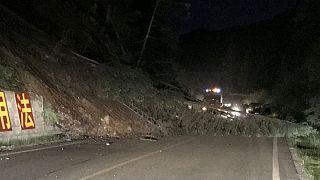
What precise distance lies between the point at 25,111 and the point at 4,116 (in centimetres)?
142

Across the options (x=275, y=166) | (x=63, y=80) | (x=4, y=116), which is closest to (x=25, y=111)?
(x=4, y=116)

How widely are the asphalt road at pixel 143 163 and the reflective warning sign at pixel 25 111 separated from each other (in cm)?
177

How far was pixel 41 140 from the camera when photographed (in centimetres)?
1753

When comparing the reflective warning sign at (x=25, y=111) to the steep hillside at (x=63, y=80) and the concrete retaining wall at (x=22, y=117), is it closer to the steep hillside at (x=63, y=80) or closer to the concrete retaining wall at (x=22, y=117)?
the concrete retaining wall at (x=22, y=117)

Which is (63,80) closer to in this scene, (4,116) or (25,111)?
(25,111)

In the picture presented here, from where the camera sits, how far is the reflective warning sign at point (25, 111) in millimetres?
17094

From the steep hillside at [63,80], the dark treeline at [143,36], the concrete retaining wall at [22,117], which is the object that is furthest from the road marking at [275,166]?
the dark treeline at [143,36]

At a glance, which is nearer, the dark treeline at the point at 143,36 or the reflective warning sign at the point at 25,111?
the reflective warning sign at the point at 25,111

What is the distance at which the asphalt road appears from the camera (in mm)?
10375

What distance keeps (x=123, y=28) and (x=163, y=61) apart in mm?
4238

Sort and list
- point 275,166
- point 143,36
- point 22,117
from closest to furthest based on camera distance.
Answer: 1. point 275,166
2. point 22,117
3. point 143,36

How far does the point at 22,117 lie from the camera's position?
1709cm

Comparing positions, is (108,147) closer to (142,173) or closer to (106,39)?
(142,173)

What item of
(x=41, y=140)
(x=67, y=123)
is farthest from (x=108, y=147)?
(x=67, y=123)
